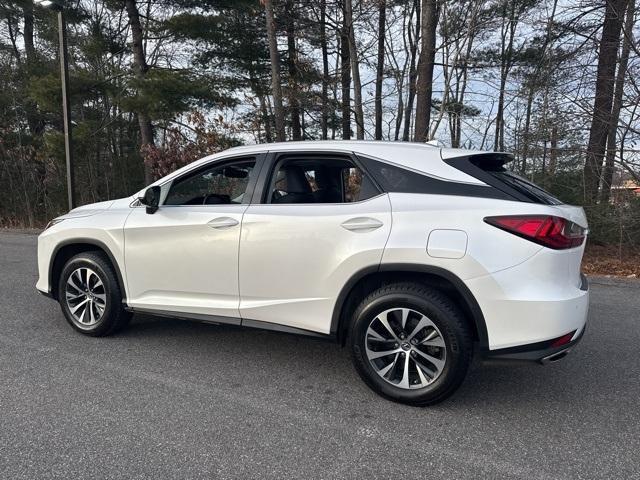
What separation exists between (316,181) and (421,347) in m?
1.71

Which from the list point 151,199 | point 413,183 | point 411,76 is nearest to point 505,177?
point 413,183

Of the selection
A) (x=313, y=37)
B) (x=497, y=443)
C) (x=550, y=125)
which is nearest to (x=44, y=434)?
(x=497, y=443)

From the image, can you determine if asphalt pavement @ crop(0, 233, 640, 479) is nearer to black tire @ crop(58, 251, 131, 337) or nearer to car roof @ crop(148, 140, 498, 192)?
Answer: black tire @ crop(58, 251, 131, 337)

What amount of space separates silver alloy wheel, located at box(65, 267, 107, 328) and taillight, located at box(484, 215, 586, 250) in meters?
3.42

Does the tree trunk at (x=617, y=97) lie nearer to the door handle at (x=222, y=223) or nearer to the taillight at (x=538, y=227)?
the taillight at (x=538, y=227)

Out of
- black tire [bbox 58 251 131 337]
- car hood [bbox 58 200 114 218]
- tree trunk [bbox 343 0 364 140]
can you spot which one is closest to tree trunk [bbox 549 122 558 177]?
tree trunk [bbox 343 0 364 140]

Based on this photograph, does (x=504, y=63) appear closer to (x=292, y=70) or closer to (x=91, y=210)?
(x=292, y=70)

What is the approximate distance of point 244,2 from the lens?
14.9 metres

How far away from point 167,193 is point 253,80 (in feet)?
43.5

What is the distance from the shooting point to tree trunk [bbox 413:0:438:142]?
1152cm

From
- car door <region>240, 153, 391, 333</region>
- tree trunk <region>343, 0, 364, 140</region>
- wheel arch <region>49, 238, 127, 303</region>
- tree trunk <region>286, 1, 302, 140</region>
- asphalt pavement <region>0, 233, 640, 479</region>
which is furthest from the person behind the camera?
tree trunk <region>286, 1, 302, 140</region>

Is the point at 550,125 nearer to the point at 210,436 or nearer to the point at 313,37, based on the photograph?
the point at 313,37

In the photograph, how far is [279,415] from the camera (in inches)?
119

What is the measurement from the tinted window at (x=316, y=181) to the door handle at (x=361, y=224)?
0.72 ft
